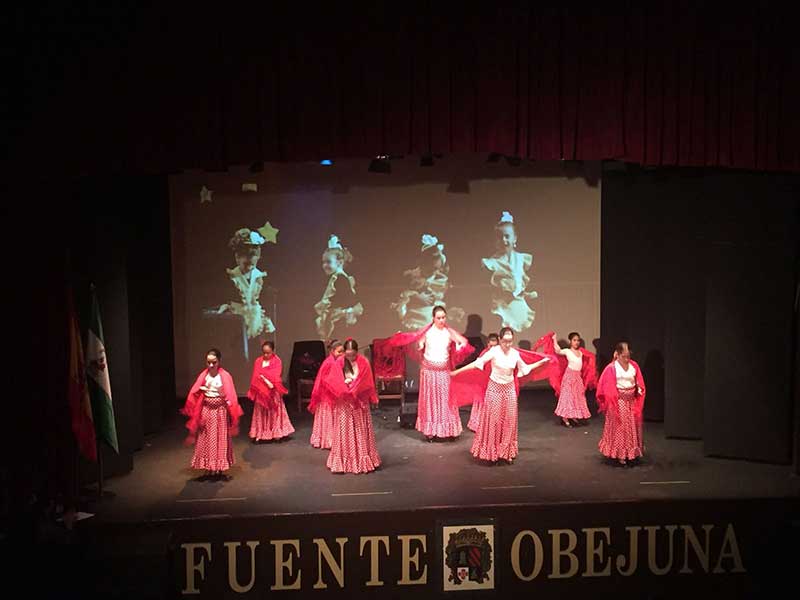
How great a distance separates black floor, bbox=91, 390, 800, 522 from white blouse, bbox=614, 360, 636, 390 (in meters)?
0.75

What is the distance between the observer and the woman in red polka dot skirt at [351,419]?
7.91m

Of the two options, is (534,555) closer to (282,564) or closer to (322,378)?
Answer: (282,564)

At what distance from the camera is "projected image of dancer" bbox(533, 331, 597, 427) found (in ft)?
30.5

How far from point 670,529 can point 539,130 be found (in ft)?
10.5

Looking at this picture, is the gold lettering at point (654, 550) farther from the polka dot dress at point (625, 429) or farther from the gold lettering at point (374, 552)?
the gold lettering at point (374, 552)

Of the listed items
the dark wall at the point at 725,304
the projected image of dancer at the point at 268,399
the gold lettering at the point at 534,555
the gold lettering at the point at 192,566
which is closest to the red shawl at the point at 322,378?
the projected image of dancer at the point at 268,399

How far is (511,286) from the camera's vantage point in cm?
1038

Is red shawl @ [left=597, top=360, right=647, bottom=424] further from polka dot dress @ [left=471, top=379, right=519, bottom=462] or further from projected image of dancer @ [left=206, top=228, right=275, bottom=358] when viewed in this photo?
projected image of dancer @ [left=206, top=228, right=275, bottom=358]

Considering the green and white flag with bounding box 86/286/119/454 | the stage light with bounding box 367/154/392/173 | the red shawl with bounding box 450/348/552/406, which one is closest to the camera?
the green and white flag with bounding box 86/286/119/454

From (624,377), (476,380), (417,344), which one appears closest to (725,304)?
(624,377)

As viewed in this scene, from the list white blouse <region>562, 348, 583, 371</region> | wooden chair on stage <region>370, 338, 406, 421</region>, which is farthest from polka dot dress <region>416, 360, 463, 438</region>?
white blouse <region>562, 348, 583, 371</region>

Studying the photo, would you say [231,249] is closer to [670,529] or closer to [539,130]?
[539,130]

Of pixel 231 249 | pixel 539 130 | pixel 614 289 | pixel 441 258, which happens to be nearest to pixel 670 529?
pixel 539 130

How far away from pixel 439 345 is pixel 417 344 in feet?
0.98
